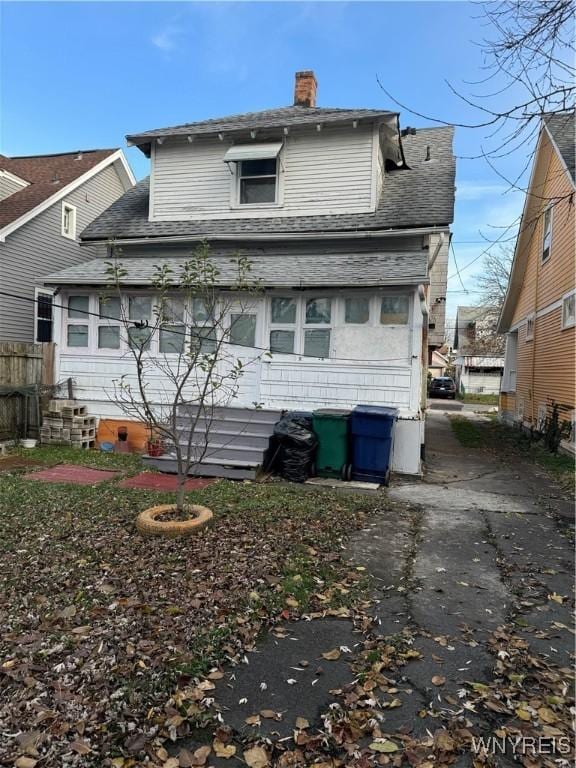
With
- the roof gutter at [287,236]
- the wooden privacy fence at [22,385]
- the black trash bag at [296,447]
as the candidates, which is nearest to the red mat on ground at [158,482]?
the black trash bag at [296,447]

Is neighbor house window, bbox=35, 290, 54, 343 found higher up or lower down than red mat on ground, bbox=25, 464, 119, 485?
higher up

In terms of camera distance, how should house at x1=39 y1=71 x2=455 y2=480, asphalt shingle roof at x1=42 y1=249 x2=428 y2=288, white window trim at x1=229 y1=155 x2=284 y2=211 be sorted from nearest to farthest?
1. asphalt shingle roof at x1=42 y1=249 x2=428 y2=288
2. house at x1=39 y1=71 x2=455 y2=480
3. white window trim at x1=229 y1=155 x2=284 y2=211

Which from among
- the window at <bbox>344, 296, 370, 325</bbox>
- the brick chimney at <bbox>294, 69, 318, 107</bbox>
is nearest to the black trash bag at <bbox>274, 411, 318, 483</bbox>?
the window at <bbox>344, 296, 370, 325</bbox>

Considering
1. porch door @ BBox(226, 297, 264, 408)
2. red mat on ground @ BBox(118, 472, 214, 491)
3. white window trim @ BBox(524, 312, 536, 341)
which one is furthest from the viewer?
white window trim @ BBox(524, 312, 536, 341)

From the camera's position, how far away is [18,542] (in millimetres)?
4586

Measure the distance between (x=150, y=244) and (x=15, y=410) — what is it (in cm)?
462

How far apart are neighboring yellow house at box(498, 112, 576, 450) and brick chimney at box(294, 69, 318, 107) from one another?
A: 608cm

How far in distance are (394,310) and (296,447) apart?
296cm

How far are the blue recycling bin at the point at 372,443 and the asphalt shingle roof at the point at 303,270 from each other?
7.24 feet

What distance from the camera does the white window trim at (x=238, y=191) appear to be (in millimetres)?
10766

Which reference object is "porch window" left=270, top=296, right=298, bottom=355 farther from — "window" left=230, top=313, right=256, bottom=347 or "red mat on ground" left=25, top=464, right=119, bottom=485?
"red mat on ground" left=25, top=464, right=119, bottom=485

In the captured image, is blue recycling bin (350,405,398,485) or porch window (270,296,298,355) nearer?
blue recycling bin (350,405,398,485)

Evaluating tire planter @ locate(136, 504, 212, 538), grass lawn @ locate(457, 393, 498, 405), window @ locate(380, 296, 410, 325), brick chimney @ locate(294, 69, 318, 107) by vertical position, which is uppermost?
brick chimney @ locate(294, 69, 318, 107)

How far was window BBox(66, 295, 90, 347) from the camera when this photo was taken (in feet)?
32.0
